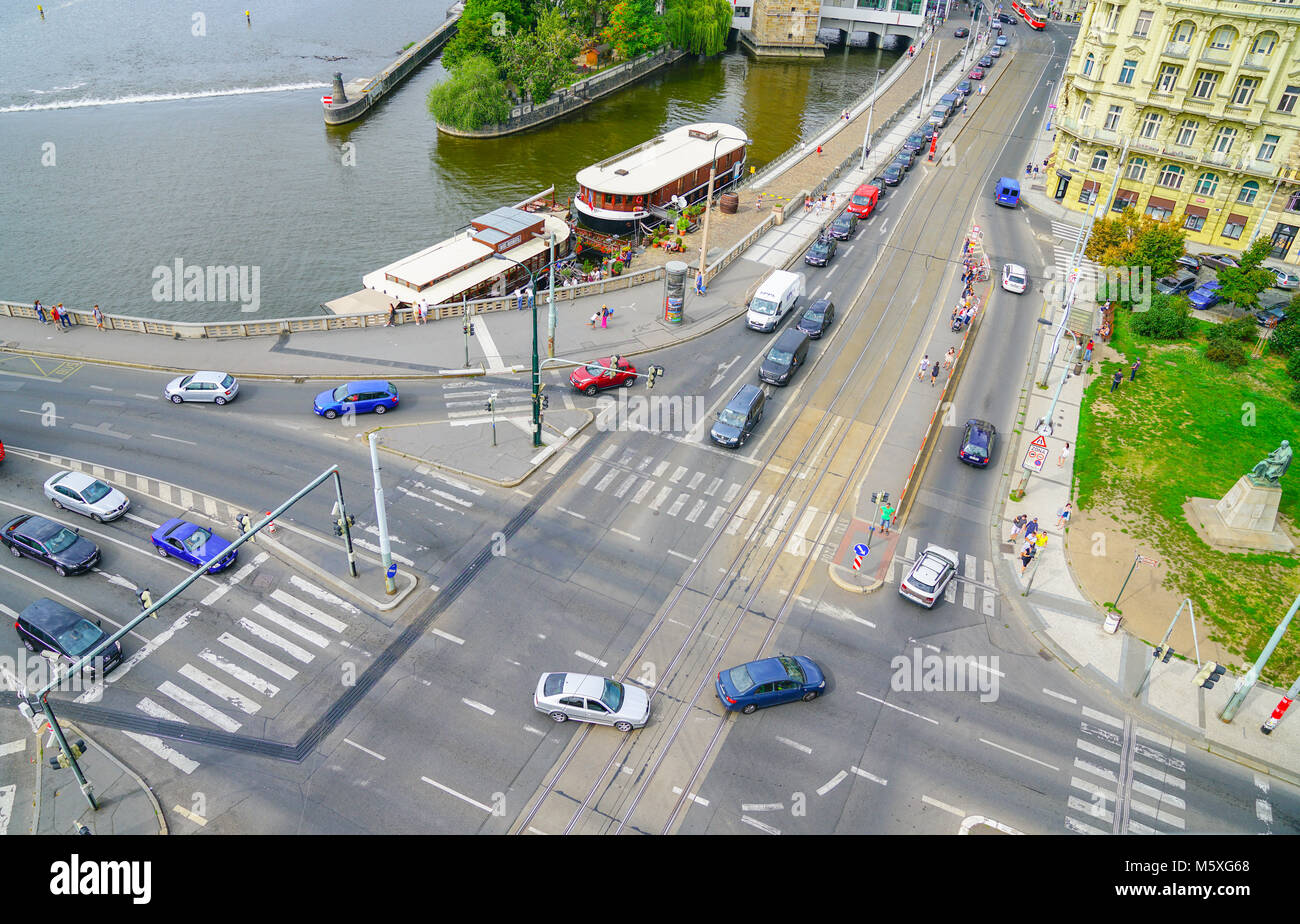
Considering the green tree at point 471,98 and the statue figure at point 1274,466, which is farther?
the green tree at point 471,98

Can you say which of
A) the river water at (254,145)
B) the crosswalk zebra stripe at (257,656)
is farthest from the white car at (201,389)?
the river water at (254,145)

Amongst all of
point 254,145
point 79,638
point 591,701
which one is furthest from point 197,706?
point 254,145

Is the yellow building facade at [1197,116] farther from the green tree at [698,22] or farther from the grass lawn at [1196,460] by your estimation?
the green tree at [698,22]

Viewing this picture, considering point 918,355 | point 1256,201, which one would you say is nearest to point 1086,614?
point 918,355

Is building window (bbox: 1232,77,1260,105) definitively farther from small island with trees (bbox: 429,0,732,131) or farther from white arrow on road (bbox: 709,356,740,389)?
small island with trees (bbox: 429,0,732,131)

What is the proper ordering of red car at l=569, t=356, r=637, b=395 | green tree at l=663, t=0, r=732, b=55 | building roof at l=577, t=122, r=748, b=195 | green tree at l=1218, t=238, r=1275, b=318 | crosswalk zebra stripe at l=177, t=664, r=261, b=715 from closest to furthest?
crosswalk zebra stripe at l=177, t=664, r=261, b=715 < red car at l=569, t=356, r=637, b=395 < green tree at l=1218, t=238, r=1275, b=318 < building roof at l=577, t=122, r=748, b=195 < green tree at l=663, t=0, r=732, b=55

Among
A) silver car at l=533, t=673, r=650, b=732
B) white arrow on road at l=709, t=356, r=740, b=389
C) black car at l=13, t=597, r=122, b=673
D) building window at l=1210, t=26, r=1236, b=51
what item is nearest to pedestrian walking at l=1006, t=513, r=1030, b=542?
white arrow on road at l=709, t=356, r=740, b=389

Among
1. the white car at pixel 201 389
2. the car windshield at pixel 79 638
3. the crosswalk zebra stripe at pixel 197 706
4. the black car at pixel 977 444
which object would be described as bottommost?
the crosswalk zebra stripe at pixel 197 706
